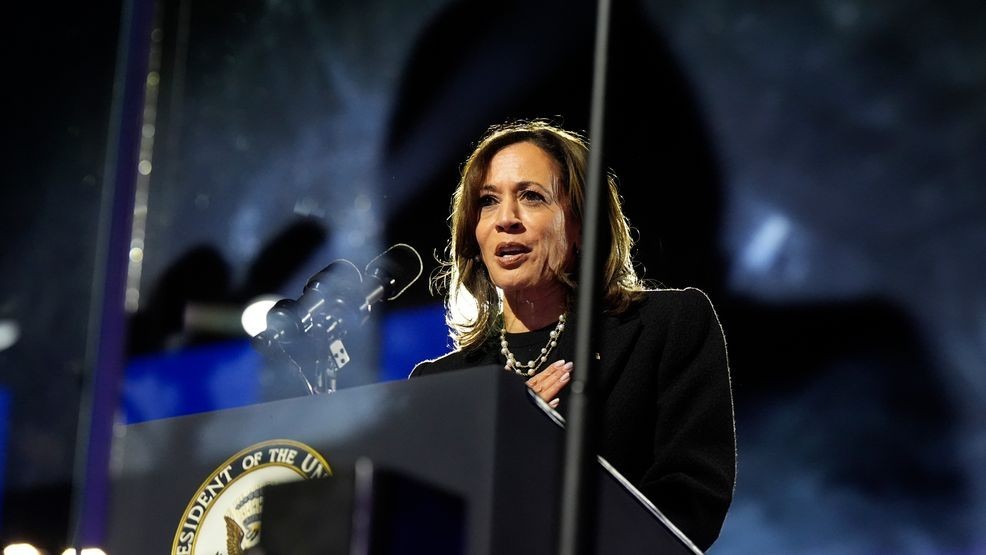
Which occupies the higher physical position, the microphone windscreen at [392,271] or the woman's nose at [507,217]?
the woman's nose at [507,217]

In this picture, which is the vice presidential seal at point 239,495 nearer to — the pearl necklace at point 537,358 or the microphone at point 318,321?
the microphone at point 318,321

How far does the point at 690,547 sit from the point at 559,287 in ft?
3.37

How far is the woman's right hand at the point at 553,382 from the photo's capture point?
1432 mm

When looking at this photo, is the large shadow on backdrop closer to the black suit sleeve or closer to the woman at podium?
the woman at podium

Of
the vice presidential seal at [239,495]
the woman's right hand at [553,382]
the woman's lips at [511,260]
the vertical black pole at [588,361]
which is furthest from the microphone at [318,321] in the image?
the vertical black pole at [588,361]

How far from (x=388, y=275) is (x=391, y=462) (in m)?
0.77

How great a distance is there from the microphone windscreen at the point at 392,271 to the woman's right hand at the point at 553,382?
0.26 metres

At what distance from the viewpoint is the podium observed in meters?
0.76

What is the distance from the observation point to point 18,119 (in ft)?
10.2

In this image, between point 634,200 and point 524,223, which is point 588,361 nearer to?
point 524,223

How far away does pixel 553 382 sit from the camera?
1.44 meters

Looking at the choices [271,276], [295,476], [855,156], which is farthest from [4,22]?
[295,476]

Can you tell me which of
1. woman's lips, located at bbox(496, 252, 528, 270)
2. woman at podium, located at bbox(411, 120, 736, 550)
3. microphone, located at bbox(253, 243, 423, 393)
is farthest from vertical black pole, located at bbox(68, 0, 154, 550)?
woman's lips, located at bbox(496, 252, 528, 270)

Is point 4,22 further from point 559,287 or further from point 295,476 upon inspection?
Answer: point 295,476
